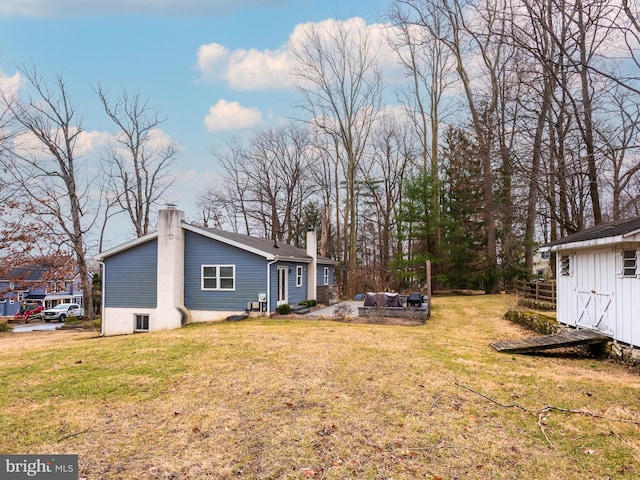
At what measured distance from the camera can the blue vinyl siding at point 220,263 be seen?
15969 millimetres

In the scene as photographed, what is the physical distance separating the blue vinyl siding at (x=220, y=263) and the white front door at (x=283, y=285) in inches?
53.2

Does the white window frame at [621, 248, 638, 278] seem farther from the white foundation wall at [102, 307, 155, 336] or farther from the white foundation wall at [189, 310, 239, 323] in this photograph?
the white foundation wall at [102, 307, 155, 336]

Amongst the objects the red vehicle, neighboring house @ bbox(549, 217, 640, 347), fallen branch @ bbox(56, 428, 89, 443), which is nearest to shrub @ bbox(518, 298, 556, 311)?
neighboring house @ bbox(549, 217, 640, 347)

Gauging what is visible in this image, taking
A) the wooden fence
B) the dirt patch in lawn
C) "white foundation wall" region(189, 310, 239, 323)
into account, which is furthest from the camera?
"white foundation wall" region(189, 310, 239, 323)

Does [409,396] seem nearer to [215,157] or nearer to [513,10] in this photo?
[513,10]

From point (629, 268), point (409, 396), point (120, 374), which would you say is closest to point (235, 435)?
point (409, 396)

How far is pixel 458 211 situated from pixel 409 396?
23362 millimetres

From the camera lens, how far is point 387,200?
33.5 meters

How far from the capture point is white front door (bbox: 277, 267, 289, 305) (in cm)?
1714

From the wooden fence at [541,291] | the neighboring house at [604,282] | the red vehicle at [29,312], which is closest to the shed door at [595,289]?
the neighboring house at [604,282]

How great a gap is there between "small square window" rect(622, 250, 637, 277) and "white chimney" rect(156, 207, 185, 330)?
14466mm

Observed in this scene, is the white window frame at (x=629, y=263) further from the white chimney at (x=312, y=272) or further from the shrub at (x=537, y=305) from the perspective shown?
the white chimney at (x=312, y=272)

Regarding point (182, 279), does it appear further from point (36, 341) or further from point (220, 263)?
point (36, 341)

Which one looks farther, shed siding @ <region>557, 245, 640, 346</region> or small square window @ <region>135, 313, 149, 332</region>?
small square window @ <region>135, 313, 149, 332</region>
